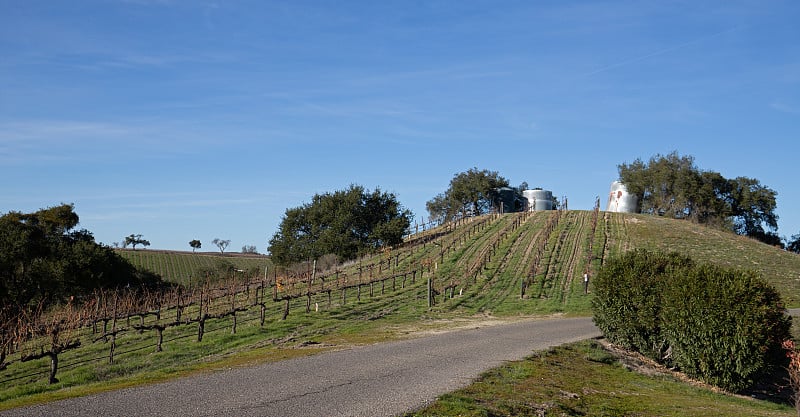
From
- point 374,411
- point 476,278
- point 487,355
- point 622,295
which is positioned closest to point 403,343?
point 487,355

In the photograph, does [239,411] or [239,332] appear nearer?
[239,411]

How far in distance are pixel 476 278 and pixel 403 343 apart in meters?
26.2

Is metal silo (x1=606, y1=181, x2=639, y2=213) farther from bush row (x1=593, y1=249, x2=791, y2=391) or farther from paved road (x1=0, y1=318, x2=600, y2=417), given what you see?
paved road (x1=0, y1=318, x2=600, y2=417)

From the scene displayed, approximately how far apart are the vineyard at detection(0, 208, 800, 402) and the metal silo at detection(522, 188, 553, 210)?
11.5 meters

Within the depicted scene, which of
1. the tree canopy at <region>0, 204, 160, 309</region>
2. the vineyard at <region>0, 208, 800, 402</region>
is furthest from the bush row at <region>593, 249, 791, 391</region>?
the tree canopy at <region>0, 204, 160, 309</region>

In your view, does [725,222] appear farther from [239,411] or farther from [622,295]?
[239,411]

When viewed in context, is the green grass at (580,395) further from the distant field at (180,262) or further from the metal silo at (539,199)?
the metal silo at (539,199)

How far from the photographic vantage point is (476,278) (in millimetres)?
46219

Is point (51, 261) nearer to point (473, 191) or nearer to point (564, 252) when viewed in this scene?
point (564, 252)

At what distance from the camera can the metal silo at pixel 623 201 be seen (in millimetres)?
86500

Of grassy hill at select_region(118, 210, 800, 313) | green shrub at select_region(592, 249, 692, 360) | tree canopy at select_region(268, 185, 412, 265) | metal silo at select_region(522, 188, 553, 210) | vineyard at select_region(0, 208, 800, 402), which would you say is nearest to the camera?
green shrub at select_region(592, 249, 692, 360)

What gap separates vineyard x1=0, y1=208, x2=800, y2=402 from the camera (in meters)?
22.5

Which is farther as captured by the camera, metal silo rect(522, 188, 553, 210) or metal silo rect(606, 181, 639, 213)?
metal silo rect(522, 188, 553, 210)

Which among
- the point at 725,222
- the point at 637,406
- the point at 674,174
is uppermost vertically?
the point at 674,174
